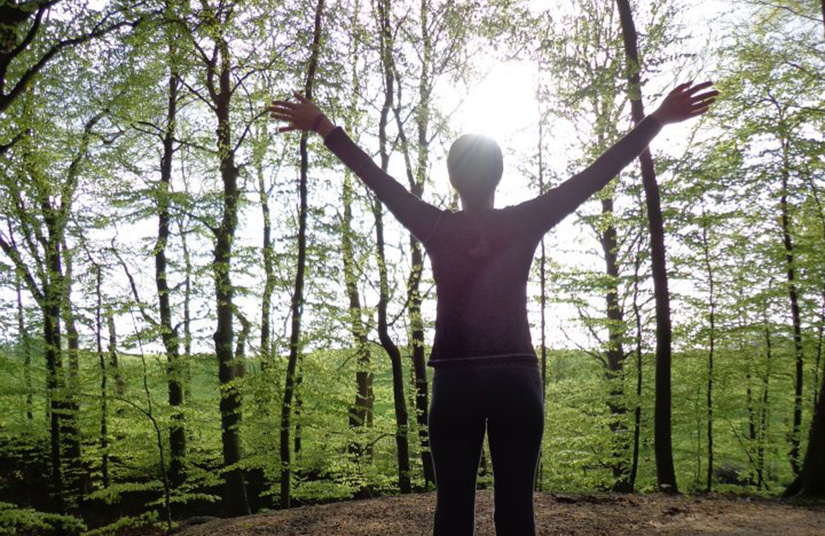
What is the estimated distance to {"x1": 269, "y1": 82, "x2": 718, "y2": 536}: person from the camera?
4.82 feet

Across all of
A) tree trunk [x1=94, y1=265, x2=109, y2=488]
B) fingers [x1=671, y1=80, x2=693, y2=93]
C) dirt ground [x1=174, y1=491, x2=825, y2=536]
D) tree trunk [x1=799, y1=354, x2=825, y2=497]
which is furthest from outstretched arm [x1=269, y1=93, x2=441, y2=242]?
tree trunk [x1=94, y1=265, x2=109, y2=488]

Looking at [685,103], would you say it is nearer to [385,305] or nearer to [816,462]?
[816,462]

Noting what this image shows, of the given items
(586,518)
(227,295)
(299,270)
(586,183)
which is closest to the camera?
(586,183)

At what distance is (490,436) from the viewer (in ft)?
4.89

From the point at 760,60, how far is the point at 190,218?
43.3 feet

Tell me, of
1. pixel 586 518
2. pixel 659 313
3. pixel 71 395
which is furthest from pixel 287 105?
pixel 71 395

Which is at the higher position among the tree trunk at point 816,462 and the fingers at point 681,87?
the fingers at point 681,87

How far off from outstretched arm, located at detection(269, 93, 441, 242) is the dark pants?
50 cm

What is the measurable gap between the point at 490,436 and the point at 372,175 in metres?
0.95

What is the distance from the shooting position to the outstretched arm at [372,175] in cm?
167

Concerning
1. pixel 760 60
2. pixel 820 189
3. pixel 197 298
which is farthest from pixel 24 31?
pixel 820 189

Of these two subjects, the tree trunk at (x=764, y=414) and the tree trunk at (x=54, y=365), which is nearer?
the tree trunk at (x=54, y=365)

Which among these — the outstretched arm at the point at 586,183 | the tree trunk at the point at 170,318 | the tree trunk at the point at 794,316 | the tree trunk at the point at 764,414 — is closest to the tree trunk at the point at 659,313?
the tree trunk at the point at 794,316

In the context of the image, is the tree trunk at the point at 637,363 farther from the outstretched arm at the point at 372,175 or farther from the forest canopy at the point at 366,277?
the outstretched arm at the point at 372,175
